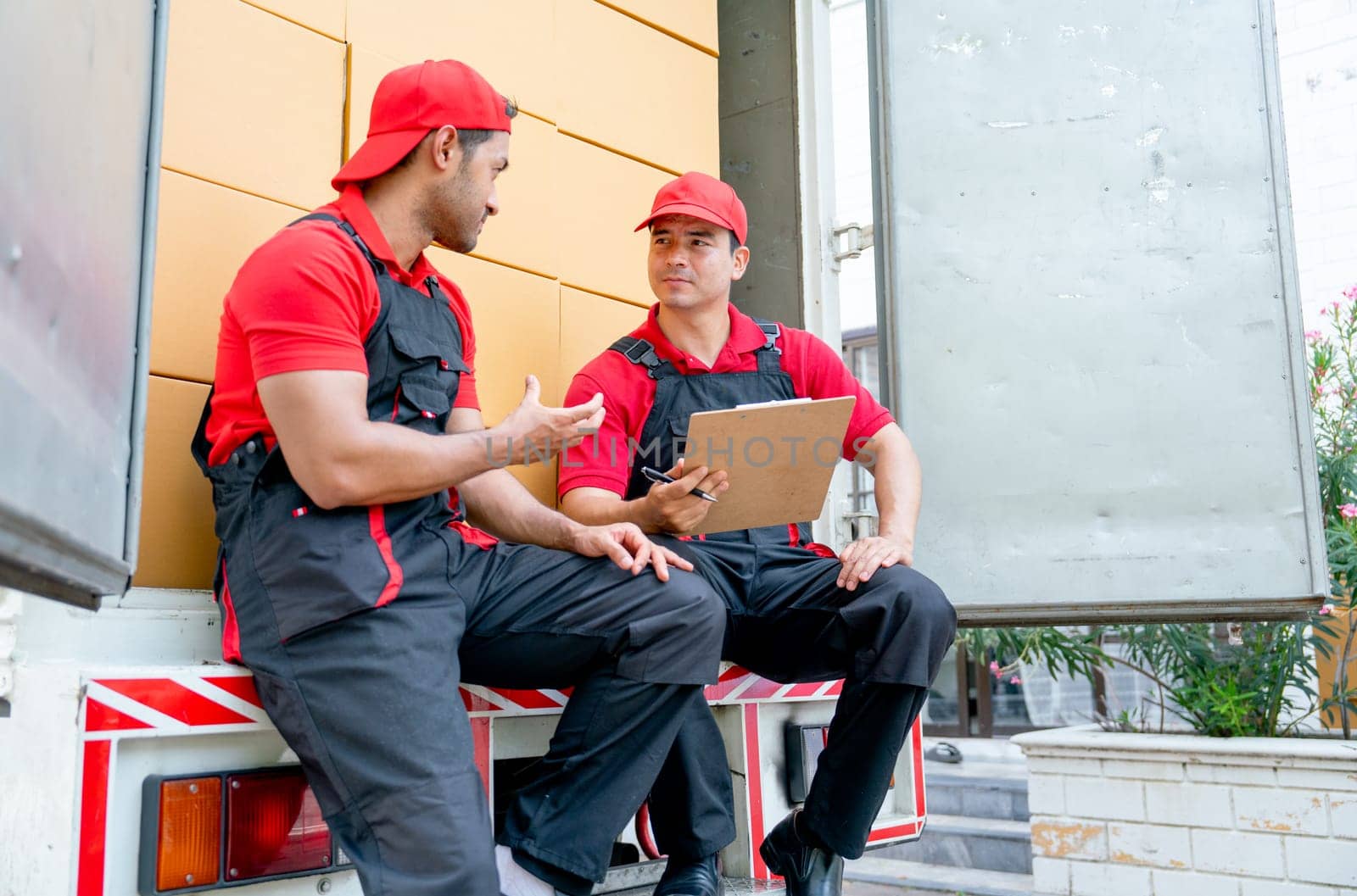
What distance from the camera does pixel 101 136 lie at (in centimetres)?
116

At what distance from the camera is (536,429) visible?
6.23ft

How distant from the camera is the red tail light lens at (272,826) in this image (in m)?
1.57

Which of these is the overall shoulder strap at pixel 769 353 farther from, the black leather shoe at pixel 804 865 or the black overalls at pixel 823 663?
the black leather shoe at pixel 804 865

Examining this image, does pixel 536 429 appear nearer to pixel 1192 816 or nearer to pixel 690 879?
pixel 690 879

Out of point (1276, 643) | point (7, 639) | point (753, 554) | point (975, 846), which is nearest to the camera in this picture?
point (7, 639)

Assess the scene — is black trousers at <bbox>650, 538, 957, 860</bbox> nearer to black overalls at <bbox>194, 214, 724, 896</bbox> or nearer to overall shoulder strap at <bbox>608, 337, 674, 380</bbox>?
black overalls at <bbox>194, 214, 724, 896</bbox>

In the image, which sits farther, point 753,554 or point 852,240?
point 852,240

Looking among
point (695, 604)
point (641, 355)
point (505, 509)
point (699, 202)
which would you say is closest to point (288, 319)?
point (505, 509)

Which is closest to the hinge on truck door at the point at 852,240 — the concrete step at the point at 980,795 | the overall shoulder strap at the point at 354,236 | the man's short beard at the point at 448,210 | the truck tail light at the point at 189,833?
the man's short beard at the point at 448,210

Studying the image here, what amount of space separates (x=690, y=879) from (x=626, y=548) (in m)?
0.61

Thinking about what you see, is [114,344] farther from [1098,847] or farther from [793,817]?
[1098,847]

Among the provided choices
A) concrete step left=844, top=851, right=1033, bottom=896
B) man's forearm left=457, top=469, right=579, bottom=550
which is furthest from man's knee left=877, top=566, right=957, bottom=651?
concrete step left=844, top=851, right=1033, bottom=896

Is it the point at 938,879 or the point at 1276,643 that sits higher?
the point at 1276,643

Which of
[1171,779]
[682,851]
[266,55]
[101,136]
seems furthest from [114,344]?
[1171,779]
